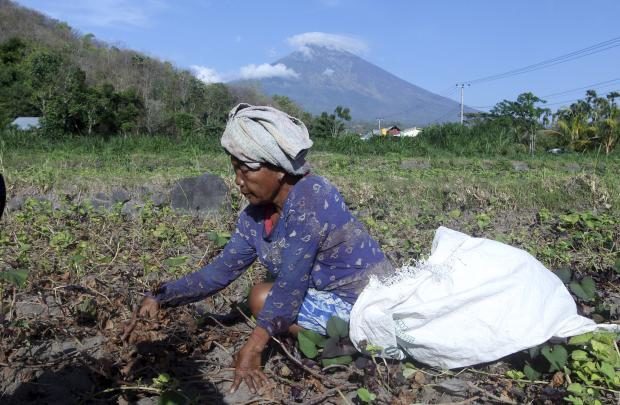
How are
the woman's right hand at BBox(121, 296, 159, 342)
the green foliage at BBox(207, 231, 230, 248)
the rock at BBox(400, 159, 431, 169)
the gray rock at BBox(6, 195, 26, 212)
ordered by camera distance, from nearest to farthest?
the woman's right hand at BBox(121, 296, 159, 342) < the green foliage at BBox(207, 231, 230, 248) < the gray rock at BBox(6, 195, 26, 212) < the rock at BBox(400, 159, 431, 169)

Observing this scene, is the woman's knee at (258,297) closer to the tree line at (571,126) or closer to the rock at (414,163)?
the rock at (414,163)

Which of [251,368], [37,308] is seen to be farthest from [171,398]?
[37,308]

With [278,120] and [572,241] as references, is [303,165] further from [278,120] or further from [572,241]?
[572,241]

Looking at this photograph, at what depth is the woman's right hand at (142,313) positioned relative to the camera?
216 cm

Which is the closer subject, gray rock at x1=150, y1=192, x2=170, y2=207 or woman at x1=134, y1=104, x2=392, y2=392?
woman at x1=134, y1=104, x2=392, y2=392

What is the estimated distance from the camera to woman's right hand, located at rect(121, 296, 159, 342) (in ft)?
7.10

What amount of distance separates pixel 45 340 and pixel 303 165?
4.26ft

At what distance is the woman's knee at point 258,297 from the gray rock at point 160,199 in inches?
112

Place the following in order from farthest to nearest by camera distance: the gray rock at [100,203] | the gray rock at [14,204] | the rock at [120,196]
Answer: the rock at [120,196], the gray rock at [100,203], the gray rock at [14,204]

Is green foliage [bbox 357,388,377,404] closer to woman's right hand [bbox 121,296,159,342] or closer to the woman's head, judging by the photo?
the woman's head

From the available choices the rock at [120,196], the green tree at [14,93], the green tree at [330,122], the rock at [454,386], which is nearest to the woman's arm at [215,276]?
the rock at [454,386]

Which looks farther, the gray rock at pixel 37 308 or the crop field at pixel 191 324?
the gray rock at pixel 37 308

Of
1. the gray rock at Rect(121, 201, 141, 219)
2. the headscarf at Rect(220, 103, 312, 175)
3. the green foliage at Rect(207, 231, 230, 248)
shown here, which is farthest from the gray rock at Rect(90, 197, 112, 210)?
the headscarf at Rect(220, 103, 312, 175)

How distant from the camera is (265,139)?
1979 millimetres
